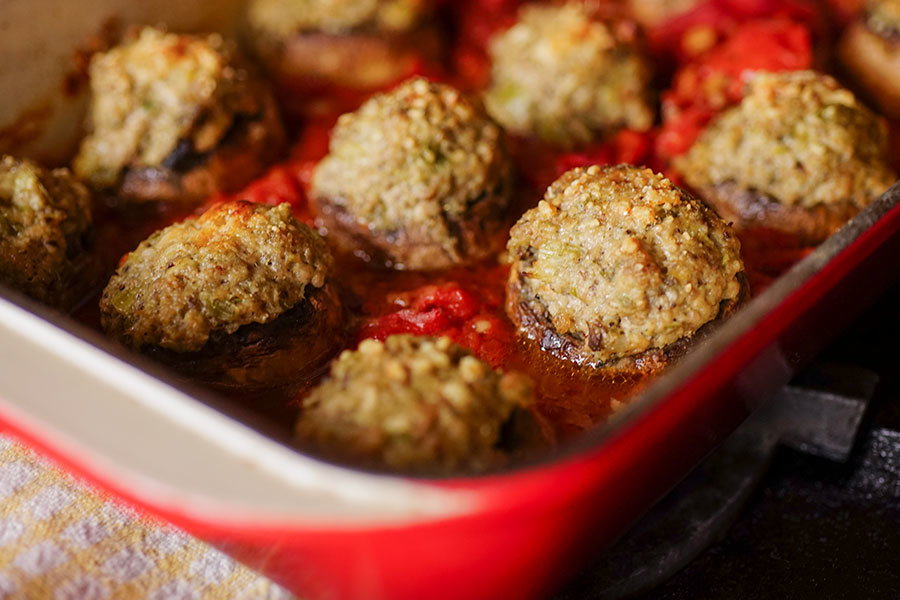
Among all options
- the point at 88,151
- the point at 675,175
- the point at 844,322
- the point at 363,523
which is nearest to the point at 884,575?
the point at 844,322

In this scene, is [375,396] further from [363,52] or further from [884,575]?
[363,52]

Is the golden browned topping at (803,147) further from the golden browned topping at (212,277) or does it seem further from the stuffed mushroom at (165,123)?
the stuffed mushroom at (165,123)

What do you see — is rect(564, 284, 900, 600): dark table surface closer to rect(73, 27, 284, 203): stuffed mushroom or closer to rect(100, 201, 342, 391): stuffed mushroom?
rect(100, 201, 342, 391): stuffed mushroom

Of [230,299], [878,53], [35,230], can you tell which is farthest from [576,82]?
[35,230]

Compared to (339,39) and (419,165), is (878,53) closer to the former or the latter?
(419,165)

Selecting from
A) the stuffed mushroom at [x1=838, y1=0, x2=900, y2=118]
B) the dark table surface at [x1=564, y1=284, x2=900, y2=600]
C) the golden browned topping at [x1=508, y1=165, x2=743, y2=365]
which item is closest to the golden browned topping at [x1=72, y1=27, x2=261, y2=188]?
the golden browned topping at [x1=508, y1=165, x2=743, y2=365]

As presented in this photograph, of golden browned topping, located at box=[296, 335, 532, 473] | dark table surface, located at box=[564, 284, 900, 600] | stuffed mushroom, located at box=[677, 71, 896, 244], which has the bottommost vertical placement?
dark table surface, located at box=[564, 284, 900, 600]
